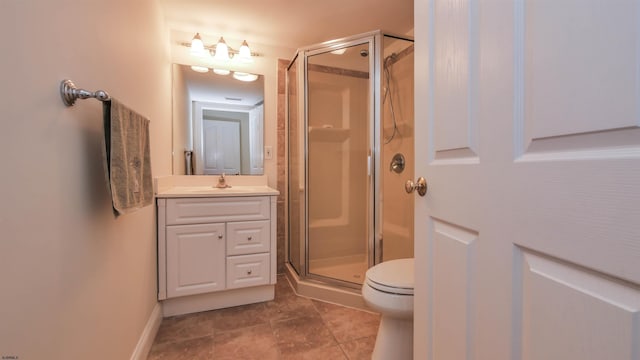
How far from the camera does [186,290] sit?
1.77 metres

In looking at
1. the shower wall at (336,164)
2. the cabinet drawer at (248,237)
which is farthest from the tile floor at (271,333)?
the shower wall at (336,164)

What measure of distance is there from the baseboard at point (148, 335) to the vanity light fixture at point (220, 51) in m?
A: 1.93

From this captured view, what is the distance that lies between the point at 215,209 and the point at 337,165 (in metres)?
1.20

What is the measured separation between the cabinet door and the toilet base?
1.15 meters

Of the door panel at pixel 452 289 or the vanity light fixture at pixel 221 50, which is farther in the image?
the vanity light fixture at pixel 221 50

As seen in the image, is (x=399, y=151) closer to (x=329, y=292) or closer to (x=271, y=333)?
(x=329, y=292)

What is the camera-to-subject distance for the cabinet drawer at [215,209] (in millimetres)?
1770

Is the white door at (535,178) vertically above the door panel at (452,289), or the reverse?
the white door at (535,178)

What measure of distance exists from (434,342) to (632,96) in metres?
0.75

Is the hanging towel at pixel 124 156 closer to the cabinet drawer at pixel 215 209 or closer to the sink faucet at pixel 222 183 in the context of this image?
the cabinet drawer at pixel 215 209

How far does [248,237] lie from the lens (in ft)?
6.27

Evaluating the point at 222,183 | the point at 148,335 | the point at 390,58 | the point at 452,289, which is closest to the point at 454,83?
the point at 452,289

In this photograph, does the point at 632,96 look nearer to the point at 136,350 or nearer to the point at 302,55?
the point at 136,350

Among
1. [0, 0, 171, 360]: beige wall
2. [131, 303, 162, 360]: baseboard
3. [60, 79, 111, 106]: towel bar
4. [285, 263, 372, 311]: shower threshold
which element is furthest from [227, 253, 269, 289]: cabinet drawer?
[60, 79, 111, 106]: towel bar
